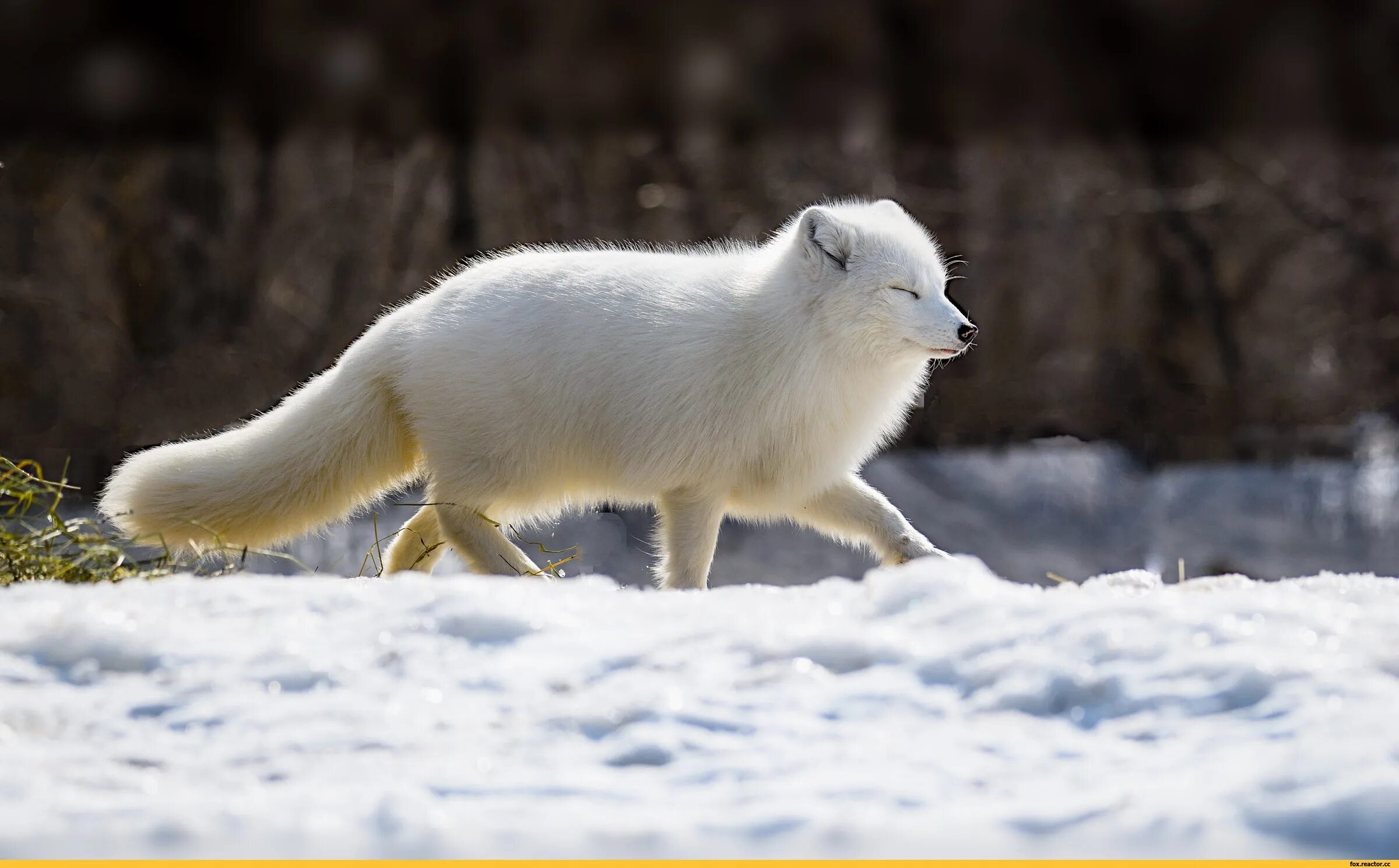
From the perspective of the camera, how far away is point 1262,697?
1.35 metres

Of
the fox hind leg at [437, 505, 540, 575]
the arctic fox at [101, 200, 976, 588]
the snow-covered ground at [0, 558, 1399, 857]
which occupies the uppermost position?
the arctic fox at [101, 200, 976, 588]

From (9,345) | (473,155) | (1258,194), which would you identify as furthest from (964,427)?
(9,345)

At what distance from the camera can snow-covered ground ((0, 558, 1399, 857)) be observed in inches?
44.1

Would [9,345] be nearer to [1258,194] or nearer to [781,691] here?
[781,691]

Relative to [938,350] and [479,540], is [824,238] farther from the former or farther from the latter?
[479,540]

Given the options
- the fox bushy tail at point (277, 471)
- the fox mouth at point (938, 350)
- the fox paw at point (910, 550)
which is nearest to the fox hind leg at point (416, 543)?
the fox bushy tail at point (277, 471)

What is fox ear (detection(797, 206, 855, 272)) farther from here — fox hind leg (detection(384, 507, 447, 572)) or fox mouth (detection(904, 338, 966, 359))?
fox hind leg (detection(384, 507, 447, 572))

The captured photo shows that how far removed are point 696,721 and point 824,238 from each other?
1668 mm

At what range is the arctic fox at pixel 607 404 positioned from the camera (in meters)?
2.77

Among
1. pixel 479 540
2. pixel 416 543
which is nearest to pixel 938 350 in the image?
pixel 479 540

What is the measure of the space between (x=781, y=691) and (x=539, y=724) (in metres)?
0.26

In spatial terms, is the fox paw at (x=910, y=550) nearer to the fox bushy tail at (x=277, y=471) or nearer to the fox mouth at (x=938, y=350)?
the fox mouth at (x=938, y=350)

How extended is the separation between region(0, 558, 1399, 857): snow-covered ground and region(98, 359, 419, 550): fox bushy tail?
1015 millimetres

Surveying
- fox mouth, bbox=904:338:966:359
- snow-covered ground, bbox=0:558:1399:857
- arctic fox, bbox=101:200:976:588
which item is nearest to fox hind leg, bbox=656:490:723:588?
arctic fox, bbox=101:200:976:588
